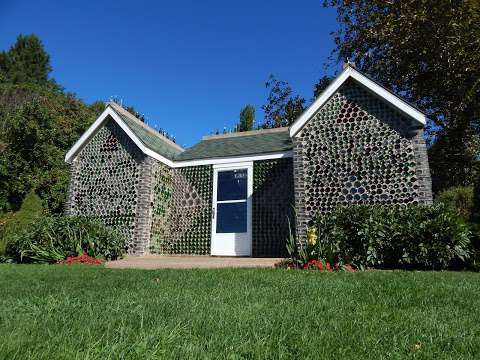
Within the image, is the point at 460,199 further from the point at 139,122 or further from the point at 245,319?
the point at 245,319

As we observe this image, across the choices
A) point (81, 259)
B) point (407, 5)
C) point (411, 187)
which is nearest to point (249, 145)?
point (411, 187)

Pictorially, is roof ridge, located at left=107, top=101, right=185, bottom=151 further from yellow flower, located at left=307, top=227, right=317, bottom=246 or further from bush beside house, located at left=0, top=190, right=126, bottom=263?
yellow flower, located at left=307, top=227, right=317, bottom=246

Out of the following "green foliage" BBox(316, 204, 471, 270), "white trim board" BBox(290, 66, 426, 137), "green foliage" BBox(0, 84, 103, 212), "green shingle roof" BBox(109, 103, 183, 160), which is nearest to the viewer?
"green foliage" BBox(316, 204, 471, 270)

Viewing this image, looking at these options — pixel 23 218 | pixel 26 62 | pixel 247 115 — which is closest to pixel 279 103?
pixel 247 115

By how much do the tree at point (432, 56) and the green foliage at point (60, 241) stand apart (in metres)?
14.0

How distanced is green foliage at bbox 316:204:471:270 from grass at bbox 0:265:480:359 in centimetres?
222

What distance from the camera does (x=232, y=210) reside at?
42.5ft

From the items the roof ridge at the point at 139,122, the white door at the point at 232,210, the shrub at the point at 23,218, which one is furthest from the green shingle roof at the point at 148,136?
the shrub at the point at 23,218

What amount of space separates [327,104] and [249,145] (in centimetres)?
373

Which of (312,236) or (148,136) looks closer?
(312,236)

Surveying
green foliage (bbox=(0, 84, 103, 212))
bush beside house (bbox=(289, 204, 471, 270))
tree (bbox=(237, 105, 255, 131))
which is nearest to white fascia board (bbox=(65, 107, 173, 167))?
green foliage (bbox=(0, 84, 103, 212))

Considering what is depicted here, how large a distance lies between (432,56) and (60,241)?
15.7m

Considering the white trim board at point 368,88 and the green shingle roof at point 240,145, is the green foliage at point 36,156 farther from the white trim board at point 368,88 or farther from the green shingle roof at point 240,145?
the white trim board at point 368,88

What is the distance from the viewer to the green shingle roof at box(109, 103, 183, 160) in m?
13.3
